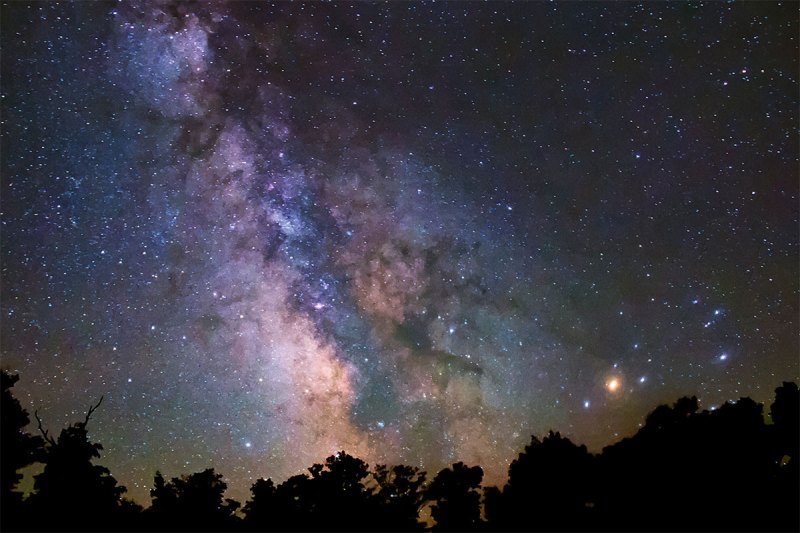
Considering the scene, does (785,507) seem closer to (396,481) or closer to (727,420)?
(727,420)

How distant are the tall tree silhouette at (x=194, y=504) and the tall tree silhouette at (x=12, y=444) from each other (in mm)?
4244

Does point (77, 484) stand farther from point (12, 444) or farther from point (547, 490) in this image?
point (547, 490)

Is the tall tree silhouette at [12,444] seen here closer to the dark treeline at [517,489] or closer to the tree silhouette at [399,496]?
the dark treeline at [517,489]

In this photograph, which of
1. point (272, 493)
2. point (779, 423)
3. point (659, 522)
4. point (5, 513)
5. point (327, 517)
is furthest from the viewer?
point (272, 493)

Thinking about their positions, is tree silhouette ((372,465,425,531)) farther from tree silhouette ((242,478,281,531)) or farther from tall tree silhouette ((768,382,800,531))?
tall tree silhouette ((768,382,800,531))

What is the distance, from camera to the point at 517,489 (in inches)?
591

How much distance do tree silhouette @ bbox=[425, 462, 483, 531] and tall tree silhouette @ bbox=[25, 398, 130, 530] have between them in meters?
10.9

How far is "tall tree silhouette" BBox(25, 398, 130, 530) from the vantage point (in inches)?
591

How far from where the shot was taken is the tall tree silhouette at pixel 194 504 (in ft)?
54.3

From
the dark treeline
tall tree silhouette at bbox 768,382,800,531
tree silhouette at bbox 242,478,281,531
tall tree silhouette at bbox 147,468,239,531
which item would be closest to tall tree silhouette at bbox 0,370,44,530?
the dark treeline

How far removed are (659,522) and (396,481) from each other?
9930 millimetres

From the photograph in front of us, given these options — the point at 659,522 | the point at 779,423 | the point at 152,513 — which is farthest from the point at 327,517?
the point at 779,423

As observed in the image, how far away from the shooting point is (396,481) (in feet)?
62.0

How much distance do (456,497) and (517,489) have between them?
296 cm
